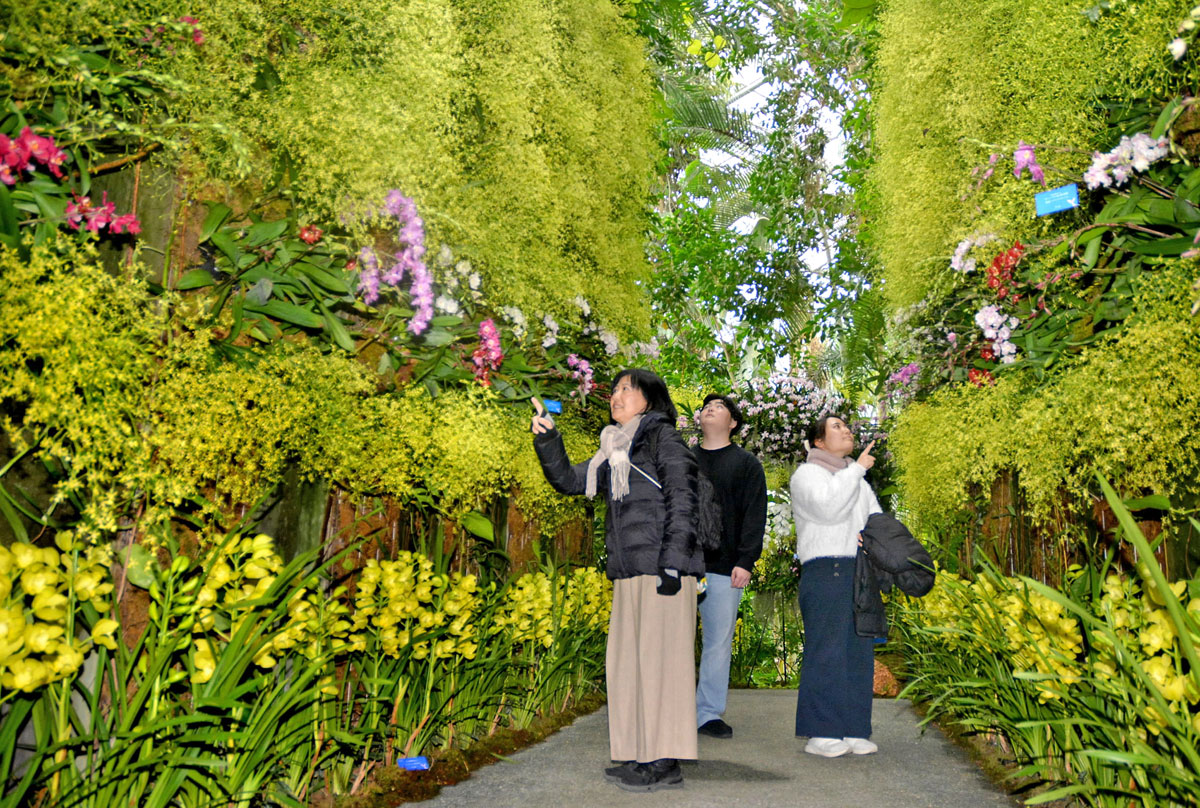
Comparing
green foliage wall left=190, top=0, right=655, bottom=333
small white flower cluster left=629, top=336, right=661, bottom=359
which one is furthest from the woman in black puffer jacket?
small white flower cluster left=629, top=336, right=661, bottom=359

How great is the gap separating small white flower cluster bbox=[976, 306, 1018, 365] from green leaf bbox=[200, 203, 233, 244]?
3158 mm

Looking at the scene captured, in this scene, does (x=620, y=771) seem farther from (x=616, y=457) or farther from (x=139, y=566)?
(x=139, y=566)

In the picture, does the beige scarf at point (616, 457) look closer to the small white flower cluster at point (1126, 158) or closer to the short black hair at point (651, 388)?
the short black hair at point (651, 388)

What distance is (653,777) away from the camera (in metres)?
3.78

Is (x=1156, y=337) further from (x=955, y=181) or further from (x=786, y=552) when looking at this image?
(x=786, y=552)

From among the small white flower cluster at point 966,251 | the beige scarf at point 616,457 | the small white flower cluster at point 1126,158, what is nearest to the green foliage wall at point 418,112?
the beige scarf at point 616,457

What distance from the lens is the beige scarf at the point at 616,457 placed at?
3.95m

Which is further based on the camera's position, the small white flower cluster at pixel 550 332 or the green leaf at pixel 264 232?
the small white flower cluster at pixel 550 332

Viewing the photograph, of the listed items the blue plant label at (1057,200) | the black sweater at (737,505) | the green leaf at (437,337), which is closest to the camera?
the blue plant label at (1057,200)

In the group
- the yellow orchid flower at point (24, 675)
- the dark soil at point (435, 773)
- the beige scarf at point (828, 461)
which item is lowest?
the dark soil at point (435, 773)

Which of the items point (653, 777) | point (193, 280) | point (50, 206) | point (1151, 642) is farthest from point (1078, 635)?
point (50, 206)

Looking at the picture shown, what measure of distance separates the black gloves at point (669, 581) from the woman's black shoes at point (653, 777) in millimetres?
678

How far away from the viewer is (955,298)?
541cm

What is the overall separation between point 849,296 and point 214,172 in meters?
8.71
